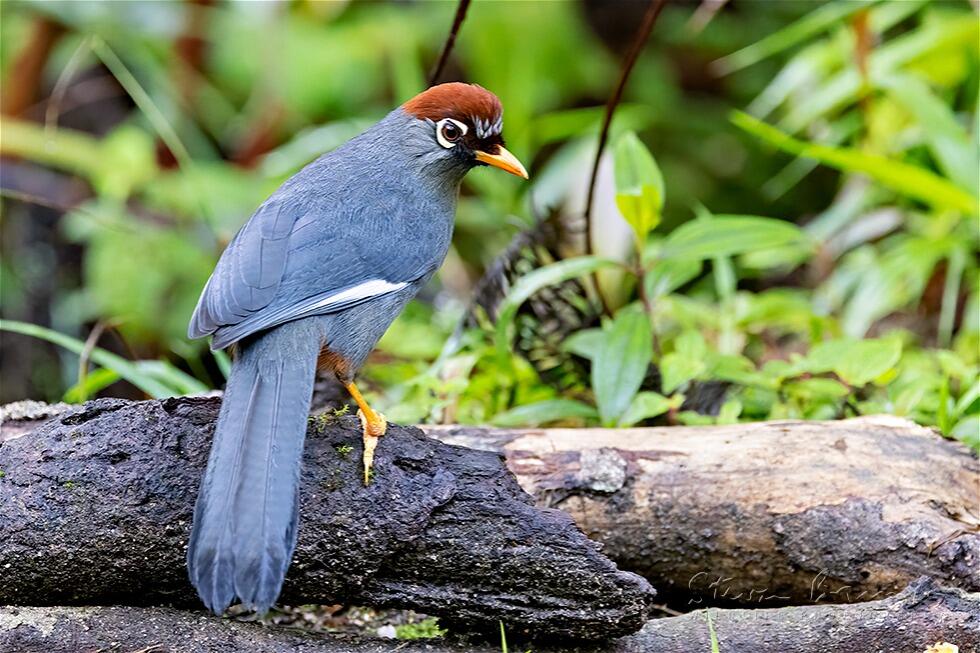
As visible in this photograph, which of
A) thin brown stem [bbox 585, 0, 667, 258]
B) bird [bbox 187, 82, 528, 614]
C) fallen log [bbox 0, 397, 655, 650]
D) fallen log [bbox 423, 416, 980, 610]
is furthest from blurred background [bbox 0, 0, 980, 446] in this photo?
fallen log [bbox 0, 397, 655, 650]

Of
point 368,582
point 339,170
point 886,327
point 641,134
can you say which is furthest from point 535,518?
point 641,134

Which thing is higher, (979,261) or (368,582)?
(368,582)

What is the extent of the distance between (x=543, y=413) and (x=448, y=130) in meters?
0.98

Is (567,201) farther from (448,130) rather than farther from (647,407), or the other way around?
(448,130)

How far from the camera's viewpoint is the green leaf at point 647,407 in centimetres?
342

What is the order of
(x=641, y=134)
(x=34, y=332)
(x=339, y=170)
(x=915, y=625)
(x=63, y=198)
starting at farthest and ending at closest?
(x=641, y=134) < (x=63, y=198) < (x=34, y=332) < (x=339, y=170) < (x=915, y=625)

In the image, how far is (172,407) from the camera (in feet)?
8.63

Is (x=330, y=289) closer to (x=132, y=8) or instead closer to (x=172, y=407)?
(x=172, y=407)

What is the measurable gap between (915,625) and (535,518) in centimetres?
86

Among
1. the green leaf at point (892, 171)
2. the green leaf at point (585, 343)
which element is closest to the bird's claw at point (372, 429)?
the green leaf at point (585, 343)

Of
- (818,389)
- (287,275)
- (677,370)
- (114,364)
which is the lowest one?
(818,389)

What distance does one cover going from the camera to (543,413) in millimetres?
3617

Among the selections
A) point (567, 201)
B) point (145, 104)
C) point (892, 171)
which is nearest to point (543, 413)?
point (892, 171)

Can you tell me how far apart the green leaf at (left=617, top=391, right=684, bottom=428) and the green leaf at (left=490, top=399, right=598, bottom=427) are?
0.48 feet
